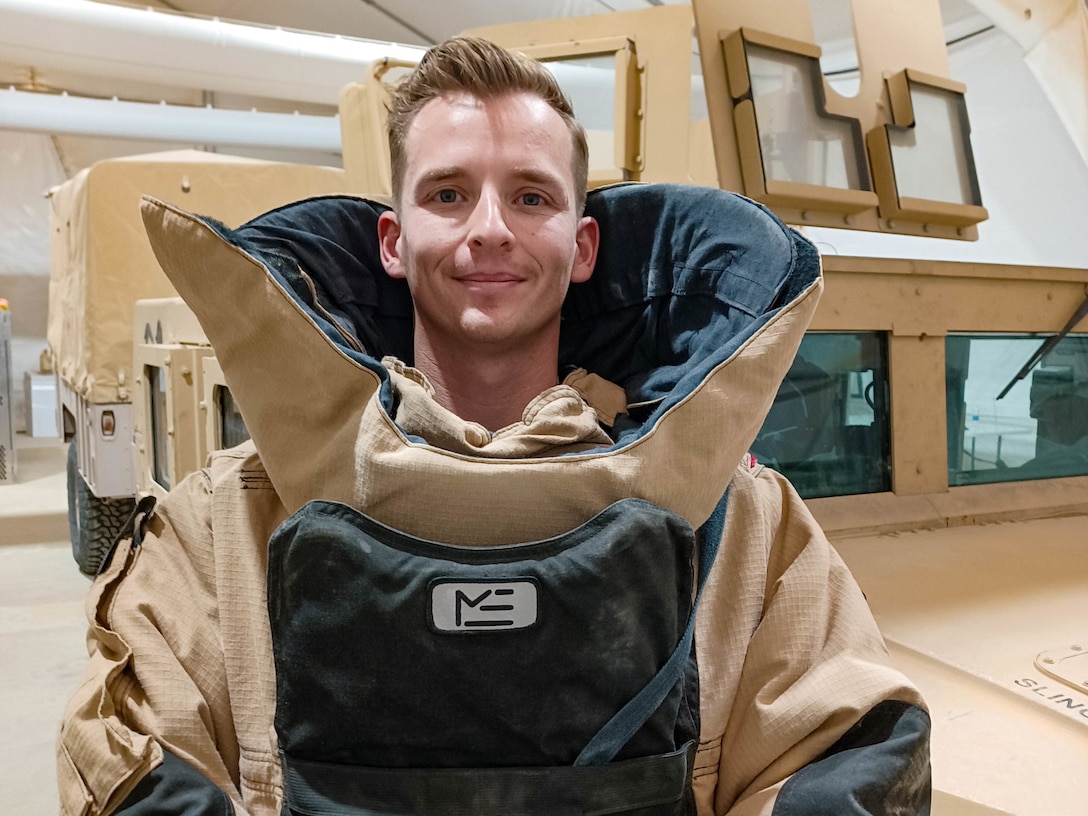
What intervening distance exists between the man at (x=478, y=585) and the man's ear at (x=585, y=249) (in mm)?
121

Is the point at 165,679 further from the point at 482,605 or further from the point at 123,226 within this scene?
the point at 123,226

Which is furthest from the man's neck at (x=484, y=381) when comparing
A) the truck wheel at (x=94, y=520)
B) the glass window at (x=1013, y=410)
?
the truck wheel at (x=94, y=520)

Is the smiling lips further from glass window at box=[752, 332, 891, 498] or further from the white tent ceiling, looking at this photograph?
the white tent ceiling

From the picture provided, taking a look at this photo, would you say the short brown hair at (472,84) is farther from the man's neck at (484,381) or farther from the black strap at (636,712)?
the black strap at (636,712)

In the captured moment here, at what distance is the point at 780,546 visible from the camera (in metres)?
0.98

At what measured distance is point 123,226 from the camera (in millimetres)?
3209

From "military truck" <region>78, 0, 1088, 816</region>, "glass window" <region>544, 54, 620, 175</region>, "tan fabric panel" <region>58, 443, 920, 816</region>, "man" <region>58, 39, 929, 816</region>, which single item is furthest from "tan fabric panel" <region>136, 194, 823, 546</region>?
"glass window" <region>544, 54, 620, 175</region>

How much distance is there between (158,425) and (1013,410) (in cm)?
240

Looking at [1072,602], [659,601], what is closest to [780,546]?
[659,601]

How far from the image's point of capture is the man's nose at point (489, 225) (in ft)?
3.31

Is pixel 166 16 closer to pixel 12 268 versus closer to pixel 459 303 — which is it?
pixel 12 268

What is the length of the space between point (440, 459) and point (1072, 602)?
1361 millimetres

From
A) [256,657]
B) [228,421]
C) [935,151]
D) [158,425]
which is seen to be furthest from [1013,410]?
[158,425]

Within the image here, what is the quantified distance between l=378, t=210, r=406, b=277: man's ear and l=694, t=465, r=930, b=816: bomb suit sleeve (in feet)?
1.74
